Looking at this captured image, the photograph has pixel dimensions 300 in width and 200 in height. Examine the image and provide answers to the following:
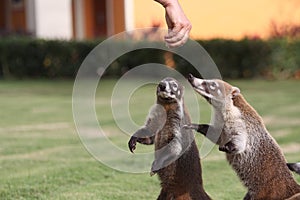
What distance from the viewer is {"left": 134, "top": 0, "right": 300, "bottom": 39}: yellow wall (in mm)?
22531

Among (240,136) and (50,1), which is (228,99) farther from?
(50,1)

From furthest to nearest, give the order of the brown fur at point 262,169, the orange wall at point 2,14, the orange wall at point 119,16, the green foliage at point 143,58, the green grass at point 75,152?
the orange wall at point 2,14 < the orange wall at point 119,16 < the green foliage at point 143,58 < the green grass at point 75,152 < the brown fur at point 262,169

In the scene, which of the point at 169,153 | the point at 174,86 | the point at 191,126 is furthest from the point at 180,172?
the point at 174,86

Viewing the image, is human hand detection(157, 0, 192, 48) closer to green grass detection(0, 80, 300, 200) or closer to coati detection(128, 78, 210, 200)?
coati detection(128, 78, 210, 200)

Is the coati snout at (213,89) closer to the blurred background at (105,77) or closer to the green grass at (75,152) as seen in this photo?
the green grass at (75,152)

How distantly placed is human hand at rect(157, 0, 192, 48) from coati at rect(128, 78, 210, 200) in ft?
1.08

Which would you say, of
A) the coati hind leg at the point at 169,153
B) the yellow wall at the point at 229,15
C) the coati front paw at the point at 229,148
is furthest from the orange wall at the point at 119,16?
the coati front paw at the point at 229,148

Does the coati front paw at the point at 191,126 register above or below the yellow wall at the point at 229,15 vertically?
above

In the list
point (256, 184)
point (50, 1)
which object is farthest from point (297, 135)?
point (50, 1)

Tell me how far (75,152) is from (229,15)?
15248 mm

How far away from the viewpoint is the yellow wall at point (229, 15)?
22.5m

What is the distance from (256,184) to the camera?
4516mm

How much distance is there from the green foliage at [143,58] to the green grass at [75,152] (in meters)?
4.19

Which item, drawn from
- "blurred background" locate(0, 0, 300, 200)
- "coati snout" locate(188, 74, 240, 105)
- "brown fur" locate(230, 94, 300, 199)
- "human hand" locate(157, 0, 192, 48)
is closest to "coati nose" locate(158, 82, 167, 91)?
"coati snout" locate(188, 74, 240, 105)
